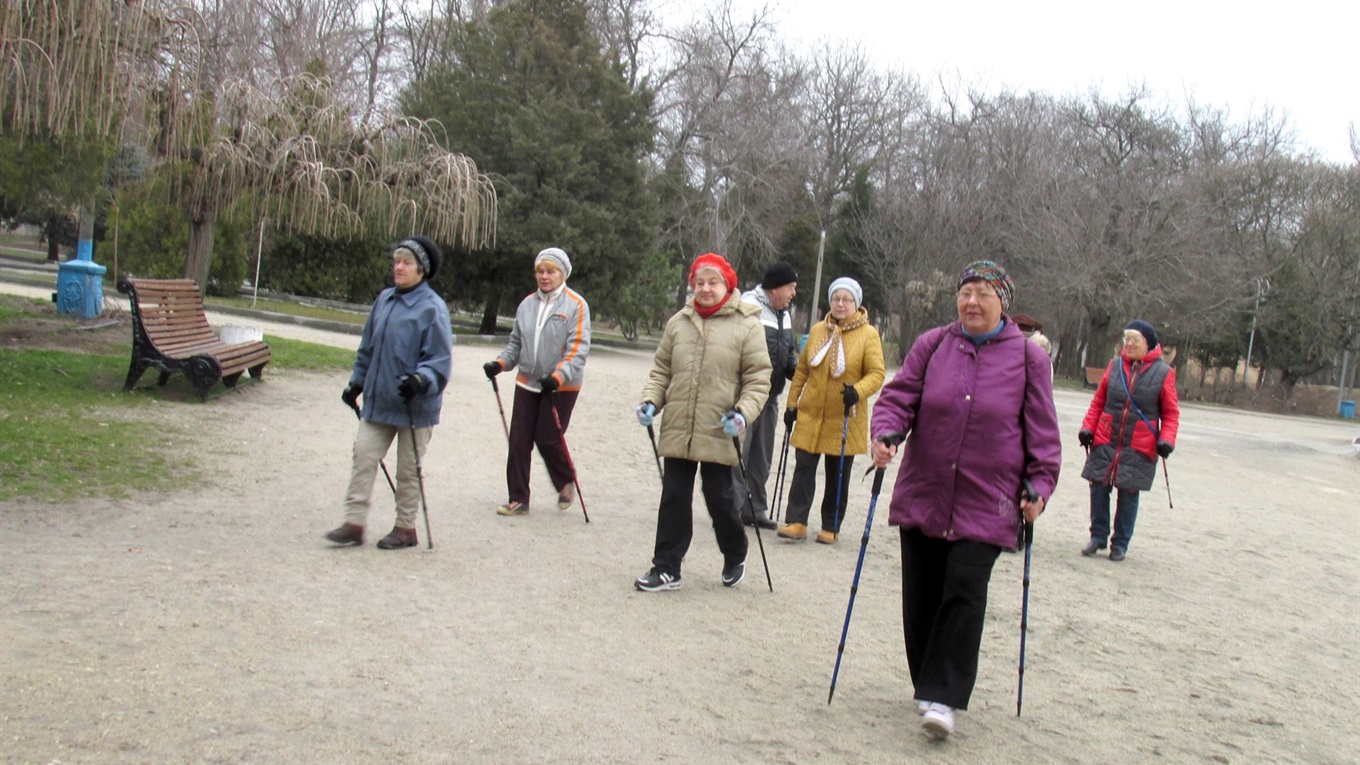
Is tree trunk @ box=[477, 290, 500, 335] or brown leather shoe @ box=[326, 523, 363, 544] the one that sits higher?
tree trunk @ box=[477, 290, 500, 335]

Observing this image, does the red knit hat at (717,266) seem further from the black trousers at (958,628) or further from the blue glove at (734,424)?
the black trousers at (958,628)

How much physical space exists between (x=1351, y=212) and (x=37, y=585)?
48.5m

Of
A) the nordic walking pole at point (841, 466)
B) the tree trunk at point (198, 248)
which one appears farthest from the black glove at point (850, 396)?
the tree trunk at point (198, 248)

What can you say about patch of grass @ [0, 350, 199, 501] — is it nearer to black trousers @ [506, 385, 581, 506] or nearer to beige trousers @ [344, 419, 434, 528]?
beige trousers @ [344, 419, 434, 528]

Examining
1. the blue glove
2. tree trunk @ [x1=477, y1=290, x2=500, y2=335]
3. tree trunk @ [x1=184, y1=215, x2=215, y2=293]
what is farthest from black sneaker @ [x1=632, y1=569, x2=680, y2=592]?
tree trunk @ [x1=477, y1=290, x2=500, y2=335]

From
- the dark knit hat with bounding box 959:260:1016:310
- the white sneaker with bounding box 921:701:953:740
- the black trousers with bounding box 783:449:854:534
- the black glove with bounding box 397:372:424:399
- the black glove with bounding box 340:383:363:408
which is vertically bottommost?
the white sneaker with bounding box 921:701:953:740

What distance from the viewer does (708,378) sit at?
21.2 feet

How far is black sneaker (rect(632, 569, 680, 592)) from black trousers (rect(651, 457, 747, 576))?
0.03 metres

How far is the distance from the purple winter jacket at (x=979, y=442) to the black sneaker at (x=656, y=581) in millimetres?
1958

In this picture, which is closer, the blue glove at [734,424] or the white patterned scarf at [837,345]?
the blue glove at [734,424]

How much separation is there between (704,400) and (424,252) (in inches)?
75.7

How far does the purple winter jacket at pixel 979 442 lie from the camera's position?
15.2 ft

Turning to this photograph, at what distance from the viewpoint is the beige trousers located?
6.84m

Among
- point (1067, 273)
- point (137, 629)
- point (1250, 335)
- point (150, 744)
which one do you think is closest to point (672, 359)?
point (137, 629)
